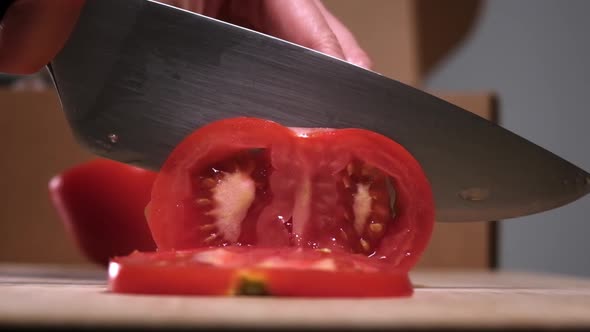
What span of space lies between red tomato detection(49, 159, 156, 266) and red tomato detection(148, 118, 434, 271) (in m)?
0.45

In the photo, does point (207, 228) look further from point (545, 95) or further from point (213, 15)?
point (545, 95)

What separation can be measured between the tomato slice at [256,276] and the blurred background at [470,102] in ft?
3.62

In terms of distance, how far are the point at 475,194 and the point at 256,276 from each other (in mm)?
429

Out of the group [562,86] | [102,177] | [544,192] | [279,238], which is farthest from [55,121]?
[562,86]

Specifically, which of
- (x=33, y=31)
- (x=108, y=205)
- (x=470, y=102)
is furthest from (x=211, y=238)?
(x=470, y=102)

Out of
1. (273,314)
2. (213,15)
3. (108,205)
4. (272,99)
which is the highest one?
(213,15)

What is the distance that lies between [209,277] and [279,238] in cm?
19

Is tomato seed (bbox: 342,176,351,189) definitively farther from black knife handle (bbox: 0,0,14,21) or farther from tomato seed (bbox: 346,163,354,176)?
black knife handle (bbox: 0,0,14,21)

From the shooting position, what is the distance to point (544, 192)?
98 centimetres

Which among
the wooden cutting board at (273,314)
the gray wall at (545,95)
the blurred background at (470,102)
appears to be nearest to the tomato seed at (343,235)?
the wooden cutting board at (273,314)

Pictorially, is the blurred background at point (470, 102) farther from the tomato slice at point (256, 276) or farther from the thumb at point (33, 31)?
the tomato slice at point (256, 276)

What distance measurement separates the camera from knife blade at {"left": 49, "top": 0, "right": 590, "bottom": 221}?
97cm

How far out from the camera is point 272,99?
3.27 ft

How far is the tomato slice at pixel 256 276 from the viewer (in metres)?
0.67
